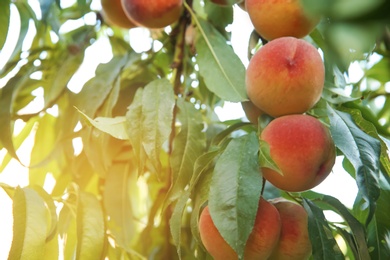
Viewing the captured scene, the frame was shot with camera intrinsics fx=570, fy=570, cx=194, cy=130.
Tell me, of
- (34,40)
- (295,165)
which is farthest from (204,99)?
(295,165)

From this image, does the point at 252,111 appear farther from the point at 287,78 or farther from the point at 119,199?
the point at 119,199

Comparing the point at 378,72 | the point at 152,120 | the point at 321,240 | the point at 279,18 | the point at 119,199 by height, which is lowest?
the point at 119,199

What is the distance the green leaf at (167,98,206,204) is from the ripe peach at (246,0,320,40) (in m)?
0.18

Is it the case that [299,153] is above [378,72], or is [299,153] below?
above

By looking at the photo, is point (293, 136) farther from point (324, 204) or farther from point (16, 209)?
point (16, 209)

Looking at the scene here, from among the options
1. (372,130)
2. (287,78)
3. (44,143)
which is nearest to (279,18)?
(287,78)

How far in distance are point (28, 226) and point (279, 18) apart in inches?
18.4

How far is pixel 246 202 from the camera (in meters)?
0.65

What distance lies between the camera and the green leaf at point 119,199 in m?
1.19

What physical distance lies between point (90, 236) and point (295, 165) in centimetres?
33

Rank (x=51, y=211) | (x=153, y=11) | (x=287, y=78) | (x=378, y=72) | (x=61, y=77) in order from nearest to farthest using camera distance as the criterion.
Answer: (x=287, y=78) < (x=51, y=211) < (x=153, y=11) < (x=61, y=77) < (x=378, y=72)

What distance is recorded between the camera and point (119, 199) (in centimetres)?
120

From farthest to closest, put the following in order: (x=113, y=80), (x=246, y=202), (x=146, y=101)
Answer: (x=113, y=80) < (x=146, y=101) < (x=246, y=202)

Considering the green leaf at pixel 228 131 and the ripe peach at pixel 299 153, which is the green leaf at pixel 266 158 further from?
the green leaf at pixel 228 131
